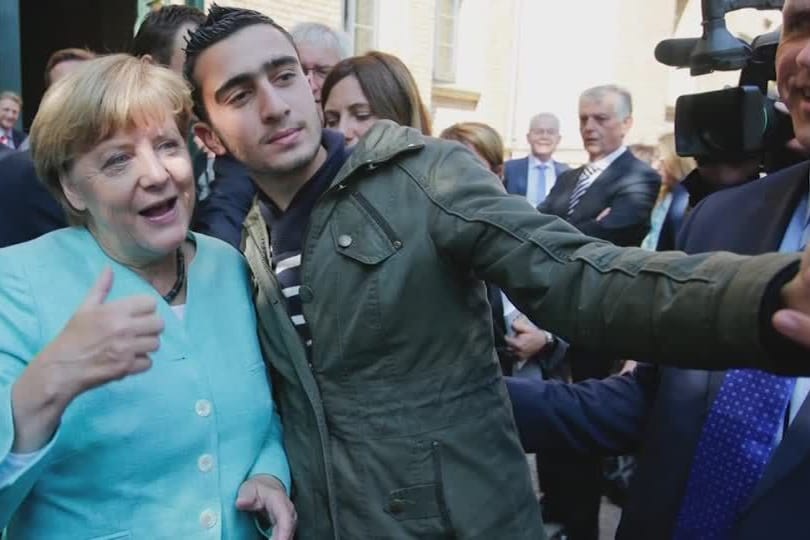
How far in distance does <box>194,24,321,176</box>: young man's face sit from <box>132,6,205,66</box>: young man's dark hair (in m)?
0.94

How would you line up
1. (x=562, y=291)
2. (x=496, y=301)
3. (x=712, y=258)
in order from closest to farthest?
(x=712, y=258), (x=562, y=291), (x=496, y=301)

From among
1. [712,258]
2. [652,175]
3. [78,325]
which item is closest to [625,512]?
[712,258]

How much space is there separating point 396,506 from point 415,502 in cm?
4

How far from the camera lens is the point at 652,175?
4.98m

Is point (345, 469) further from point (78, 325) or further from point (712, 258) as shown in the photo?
point (712, 258)

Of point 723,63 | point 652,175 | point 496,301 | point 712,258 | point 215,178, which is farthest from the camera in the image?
point 652,175

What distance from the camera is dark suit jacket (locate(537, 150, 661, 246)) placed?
15.5ft

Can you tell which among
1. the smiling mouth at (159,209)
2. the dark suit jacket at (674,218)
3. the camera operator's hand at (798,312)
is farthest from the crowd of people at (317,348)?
the dark suit jacket at (674,218)

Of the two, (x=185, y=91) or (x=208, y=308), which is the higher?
(x=185, y=91)

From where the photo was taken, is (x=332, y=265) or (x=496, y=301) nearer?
(x=332, y=265)

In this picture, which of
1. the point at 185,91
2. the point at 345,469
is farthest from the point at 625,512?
the point at 185,91

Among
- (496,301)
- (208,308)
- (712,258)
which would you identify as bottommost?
(496,301)

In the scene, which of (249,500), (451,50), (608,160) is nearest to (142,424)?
(249,500)

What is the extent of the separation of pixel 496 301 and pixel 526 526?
182 centimetres
